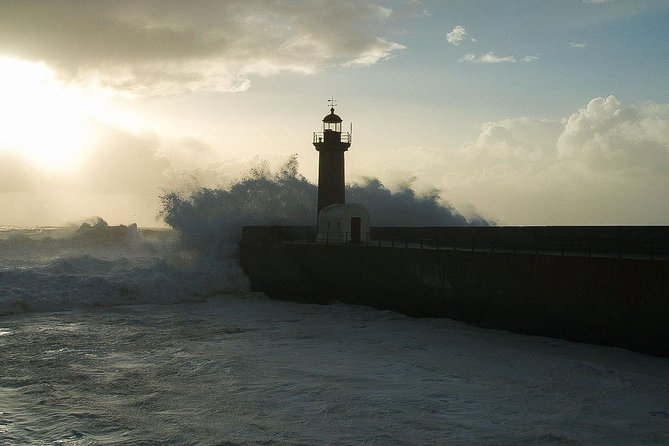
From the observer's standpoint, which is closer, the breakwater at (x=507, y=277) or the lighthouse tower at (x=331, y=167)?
the breakwater at (x=507, y=277)

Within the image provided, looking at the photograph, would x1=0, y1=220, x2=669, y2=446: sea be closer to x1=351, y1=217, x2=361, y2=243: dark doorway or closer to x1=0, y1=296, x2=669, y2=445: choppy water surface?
x1=0, y1=296, x2=669, y2=445: choppy water surface

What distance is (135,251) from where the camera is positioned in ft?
114

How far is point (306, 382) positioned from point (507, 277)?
605cm

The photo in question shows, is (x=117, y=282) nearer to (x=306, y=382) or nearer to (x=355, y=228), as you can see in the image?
(x=355, y=228)

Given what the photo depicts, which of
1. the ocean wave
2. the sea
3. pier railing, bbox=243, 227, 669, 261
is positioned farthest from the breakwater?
the ocean wave

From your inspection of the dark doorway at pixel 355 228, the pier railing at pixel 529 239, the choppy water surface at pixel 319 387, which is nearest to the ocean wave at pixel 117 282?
the pier railing at pixel 529 239

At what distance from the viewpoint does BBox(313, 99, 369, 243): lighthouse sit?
1947cm

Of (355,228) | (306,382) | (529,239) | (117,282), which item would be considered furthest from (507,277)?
(117,282)

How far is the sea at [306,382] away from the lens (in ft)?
21.2

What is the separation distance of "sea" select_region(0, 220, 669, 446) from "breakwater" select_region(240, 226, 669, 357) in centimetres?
51

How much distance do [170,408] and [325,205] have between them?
565 inches

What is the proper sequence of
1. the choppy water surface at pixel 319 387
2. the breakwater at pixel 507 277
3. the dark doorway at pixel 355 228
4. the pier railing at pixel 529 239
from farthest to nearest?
the dark doorway at pixel 355 228, the pier railing at pixel 529 239, the breakwater at pixel 507 277, the choppy water surface at pixel 319 387

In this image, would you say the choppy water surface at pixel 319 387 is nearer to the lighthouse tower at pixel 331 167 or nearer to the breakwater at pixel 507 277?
the breakwater at pixel 507 277

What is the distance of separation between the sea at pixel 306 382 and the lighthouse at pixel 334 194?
4525 mm
